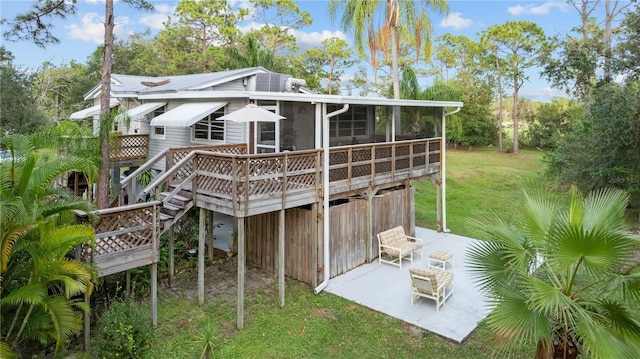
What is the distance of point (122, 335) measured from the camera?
653cm

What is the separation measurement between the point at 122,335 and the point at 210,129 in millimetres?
7682

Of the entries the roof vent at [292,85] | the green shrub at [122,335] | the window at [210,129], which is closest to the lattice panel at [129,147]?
the window at [210,129]

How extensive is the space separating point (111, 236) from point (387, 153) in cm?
770

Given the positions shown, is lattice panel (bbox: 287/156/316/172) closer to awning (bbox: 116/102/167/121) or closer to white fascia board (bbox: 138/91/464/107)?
white fascia board (bbox: 138/91/464/107)

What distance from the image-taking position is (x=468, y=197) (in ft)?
67.3

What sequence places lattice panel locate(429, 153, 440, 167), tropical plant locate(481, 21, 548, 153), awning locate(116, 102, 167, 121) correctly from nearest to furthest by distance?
awning locate(116, 102, 167, 121), lattice panel locate(429, 153, 440, 167), tropical plant locate(481, 21, 548, 153)

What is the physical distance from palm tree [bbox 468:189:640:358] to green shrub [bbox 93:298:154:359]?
17.9 feet

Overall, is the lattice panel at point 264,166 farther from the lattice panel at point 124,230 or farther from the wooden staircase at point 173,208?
the lattice panel at point 124,230

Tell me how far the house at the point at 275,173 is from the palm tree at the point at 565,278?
4.92 m

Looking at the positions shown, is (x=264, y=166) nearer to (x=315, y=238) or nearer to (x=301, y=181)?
(x=301, y=181)

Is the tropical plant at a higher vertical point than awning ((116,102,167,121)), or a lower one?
higher

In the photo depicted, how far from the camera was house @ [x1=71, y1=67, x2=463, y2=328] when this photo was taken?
8.25m

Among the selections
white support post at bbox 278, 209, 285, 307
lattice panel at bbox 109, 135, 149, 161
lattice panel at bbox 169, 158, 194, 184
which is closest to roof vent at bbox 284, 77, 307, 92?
lattice panel at bbox 169, 158, 194, 184

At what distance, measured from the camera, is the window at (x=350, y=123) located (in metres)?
12.7
